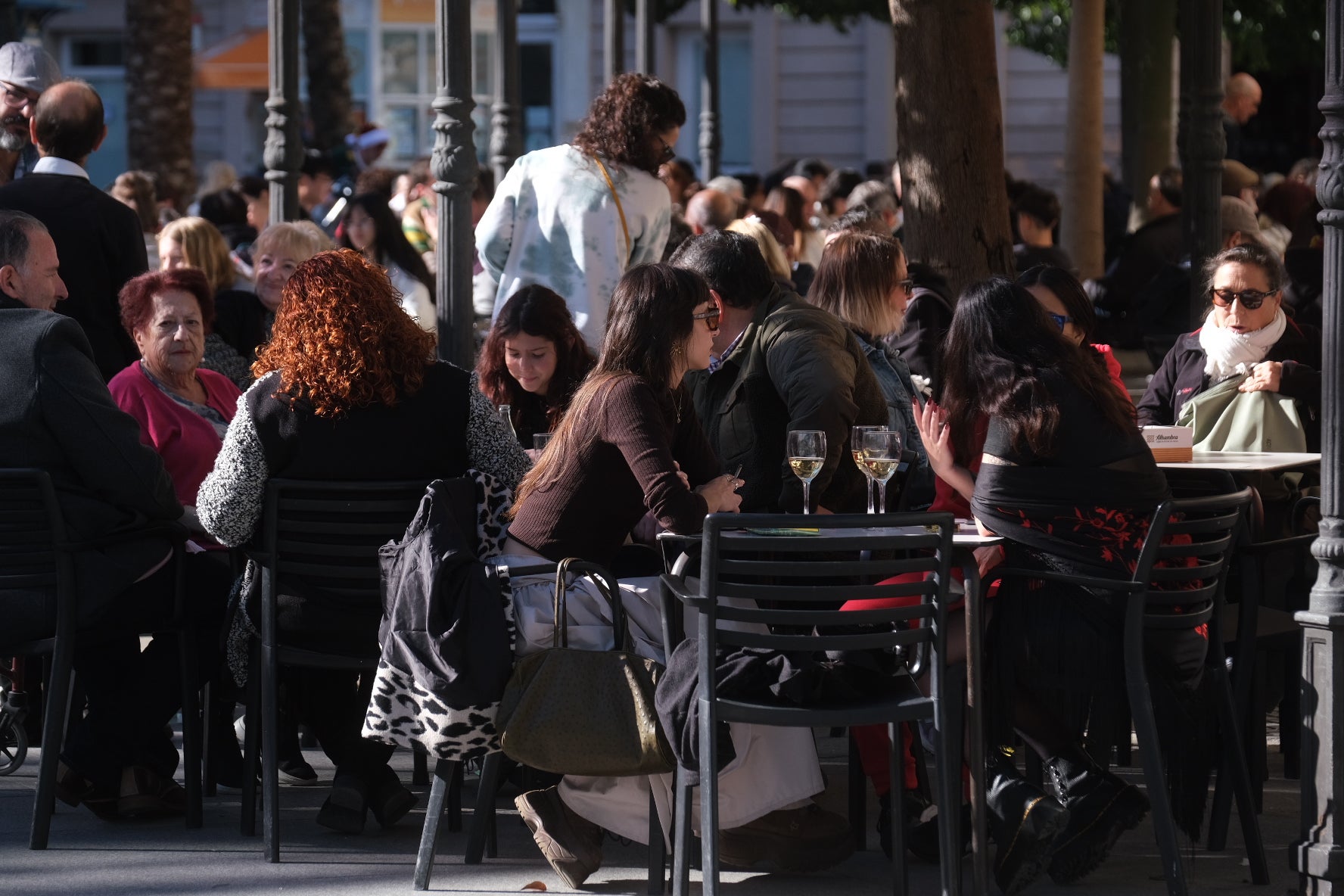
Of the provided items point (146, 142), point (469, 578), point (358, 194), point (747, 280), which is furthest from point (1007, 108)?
point (469, 578)

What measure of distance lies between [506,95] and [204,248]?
4672 mm

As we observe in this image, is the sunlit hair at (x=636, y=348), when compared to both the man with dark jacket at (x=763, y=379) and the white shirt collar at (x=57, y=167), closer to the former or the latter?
the man with dark jacket at (x=763, y=379)

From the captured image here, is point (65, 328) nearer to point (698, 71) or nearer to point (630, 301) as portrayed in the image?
point (630, 301)

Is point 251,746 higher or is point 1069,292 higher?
point 1069,292

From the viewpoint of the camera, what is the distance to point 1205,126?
909 cm

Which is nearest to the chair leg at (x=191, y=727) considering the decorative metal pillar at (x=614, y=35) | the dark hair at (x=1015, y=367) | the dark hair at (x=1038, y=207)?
the dark hair at (x=1015, y=367)

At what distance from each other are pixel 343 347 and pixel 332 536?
0.50 m

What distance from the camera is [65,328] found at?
17.8ft

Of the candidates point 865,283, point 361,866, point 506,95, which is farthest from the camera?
point 506,95

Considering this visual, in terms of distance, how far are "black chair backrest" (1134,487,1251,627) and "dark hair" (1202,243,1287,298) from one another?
5.61ft

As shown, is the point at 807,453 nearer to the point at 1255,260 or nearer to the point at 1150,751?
the point at 1150,751

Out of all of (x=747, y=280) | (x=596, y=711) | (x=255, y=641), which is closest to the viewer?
(x=596, y=711)

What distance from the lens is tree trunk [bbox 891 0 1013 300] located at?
27.1 ft

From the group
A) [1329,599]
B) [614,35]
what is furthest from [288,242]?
[614,35]
